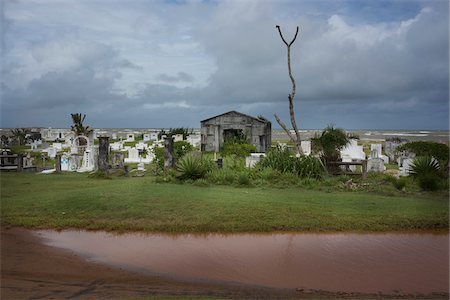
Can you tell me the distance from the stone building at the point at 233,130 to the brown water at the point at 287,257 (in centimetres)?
2604

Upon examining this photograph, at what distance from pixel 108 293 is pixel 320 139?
14189 mm

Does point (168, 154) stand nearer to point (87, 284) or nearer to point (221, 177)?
point (221, 177)

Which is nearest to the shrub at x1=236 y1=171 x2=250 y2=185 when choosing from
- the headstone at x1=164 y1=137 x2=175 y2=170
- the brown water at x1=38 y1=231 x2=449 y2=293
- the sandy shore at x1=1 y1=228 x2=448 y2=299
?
the headstone at x1=164 y1=137 x2=175 y2=170

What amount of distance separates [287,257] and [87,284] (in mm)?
3460

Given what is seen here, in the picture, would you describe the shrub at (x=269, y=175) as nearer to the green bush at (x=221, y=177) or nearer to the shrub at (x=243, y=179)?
the shrub at (x=243, y=179)

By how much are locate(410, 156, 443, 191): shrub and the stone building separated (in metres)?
19.6

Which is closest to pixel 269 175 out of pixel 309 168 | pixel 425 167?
pixel 309 168

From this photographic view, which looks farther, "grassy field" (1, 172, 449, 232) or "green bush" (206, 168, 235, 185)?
"green bush" (206, 168, 235, 185)

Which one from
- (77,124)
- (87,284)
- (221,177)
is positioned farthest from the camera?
(77,124)

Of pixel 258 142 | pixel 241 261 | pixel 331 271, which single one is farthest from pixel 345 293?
pixel 258 142

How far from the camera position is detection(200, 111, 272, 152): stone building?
35.0 meters

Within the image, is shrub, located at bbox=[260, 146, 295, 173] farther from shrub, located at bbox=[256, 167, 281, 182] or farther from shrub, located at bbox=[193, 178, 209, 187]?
shrub, located at bbox=[193, 178, 209, 187]

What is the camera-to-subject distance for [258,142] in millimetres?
34875

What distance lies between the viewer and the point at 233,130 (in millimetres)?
36938
